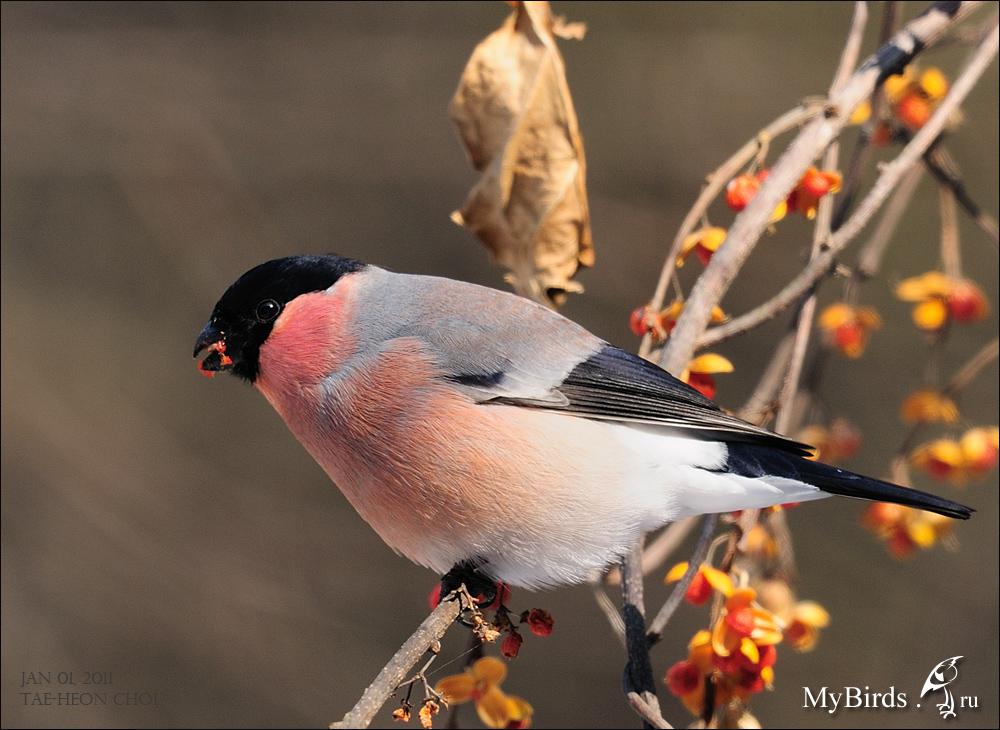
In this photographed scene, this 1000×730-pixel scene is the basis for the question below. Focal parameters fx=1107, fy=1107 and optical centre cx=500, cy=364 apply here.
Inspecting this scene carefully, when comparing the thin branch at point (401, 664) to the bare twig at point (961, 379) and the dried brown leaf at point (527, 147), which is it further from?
the bare twig at point (961, 379)

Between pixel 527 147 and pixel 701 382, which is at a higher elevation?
pixel 527 147

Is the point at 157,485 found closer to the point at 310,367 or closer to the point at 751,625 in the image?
the point at 310,367

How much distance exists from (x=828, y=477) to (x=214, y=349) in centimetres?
117

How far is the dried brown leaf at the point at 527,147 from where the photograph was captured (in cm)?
228

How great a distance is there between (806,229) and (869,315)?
1.97 m

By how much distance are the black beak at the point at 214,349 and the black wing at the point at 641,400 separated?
0.55 meters

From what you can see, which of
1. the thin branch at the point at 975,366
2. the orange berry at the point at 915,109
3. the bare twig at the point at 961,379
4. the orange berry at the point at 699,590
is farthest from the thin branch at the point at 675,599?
the orange berry at the point at 915,109

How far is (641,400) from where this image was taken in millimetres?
2033

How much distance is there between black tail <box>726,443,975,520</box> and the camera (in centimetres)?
177

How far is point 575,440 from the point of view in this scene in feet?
6.66

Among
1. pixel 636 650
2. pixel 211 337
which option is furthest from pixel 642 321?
pixel 211 337

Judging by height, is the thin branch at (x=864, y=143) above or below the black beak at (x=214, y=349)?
above

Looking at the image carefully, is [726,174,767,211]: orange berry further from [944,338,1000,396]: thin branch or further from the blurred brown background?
the blurred brown background

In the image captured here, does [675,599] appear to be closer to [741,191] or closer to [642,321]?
[642,321]
